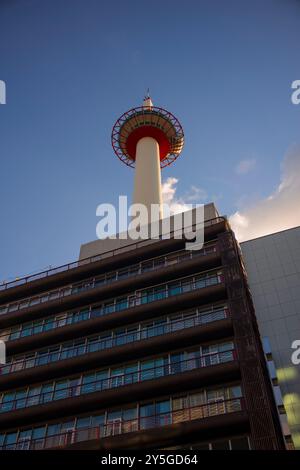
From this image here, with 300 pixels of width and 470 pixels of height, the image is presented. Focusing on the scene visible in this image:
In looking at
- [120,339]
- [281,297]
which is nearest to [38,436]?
[120,339]

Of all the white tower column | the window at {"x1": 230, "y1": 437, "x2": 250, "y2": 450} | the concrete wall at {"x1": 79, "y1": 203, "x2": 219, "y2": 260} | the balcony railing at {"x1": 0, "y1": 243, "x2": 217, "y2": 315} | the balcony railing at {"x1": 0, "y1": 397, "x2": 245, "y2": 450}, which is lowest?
the window at {"x1": 230, "y1": 437, "x2": 250, "y2": 450}

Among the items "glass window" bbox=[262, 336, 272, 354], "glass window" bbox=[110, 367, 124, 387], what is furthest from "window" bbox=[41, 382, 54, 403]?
"glass window" bbox=[262, 336, 272, 354]

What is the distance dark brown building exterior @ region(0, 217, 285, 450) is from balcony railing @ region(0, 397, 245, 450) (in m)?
0.07

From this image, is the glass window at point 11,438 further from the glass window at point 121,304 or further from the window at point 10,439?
the glass window at point 121,304

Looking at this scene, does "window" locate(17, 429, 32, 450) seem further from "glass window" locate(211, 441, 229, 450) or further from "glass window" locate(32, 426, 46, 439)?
"glass window" locate(211, 441, 229, 450)

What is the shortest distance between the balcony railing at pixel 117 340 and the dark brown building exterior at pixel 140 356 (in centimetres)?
8

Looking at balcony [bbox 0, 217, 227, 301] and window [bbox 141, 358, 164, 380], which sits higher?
balcony [bbox 0, 217, 227, 301]

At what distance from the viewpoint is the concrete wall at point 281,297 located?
102 feet

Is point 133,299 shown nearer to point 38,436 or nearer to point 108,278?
point 108,278

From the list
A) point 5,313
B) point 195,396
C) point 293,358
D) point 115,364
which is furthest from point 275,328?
point 5,313

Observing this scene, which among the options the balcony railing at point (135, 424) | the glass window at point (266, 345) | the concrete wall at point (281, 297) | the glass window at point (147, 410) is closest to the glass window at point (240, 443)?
the balcony railing at point (135, 424)

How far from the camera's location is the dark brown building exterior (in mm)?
27469

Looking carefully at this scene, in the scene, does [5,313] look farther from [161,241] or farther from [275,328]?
[275,328]

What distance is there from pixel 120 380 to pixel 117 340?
339 cm
